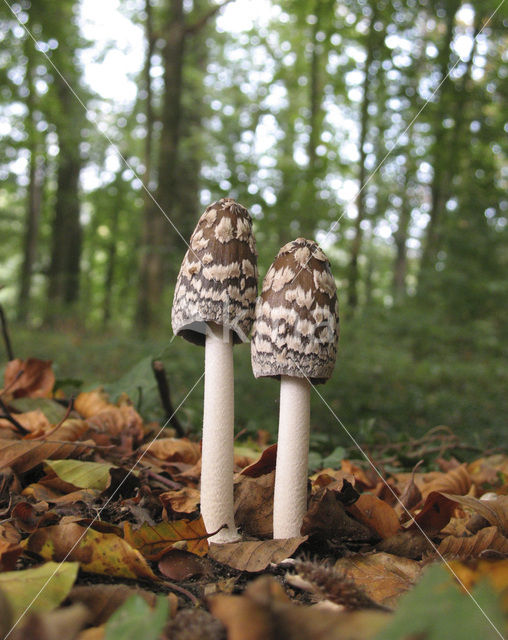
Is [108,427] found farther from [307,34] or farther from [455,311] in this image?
[307,34]

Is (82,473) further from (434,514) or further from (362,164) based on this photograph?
(362,164)

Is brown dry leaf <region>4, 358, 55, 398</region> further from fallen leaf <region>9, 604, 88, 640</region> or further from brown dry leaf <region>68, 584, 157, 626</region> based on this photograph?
fallen leaf <region>9, 604, 88, 640</region>

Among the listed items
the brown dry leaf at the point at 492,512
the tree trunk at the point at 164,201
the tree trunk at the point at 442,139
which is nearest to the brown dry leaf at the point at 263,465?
the brown dry leaf at the point at 492,512

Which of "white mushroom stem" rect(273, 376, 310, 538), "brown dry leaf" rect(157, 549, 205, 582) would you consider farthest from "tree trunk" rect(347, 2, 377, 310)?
"brown dry leaf" rect(157, 549, 205, 582)

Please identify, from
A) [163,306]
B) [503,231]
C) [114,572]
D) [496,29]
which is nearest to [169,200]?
[163,306]

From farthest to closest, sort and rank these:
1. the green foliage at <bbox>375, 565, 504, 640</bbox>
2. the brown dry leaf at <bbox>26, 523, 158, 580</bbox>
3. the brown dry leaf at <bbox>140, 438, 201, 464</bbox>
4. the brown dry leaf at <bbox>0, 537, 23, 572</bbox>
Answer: the brown dry leaf at <bbox>140, 438, 201, 464</bbox> → the brown dry leaf at <bbox>26, 523, 158, 580</bbox> → the brown dry leaf at <bbox>0, 537, 23, 572</bbox> → the green foliage at <bbox>375, 565, 504, 640</bbox>

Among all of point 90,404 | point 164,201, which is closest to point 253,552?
point 90,404

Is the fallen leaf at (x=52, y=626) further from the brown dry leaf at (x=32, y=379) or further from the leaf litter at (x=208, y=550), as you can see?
the brown dry leaf at (x=32, y=379)
